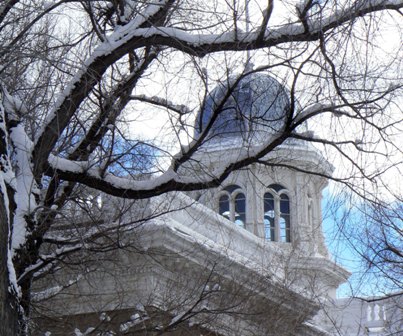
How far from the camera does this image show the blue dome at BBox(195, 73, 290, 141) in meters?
10.6

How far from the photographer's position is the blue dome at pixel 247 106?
34.8ft

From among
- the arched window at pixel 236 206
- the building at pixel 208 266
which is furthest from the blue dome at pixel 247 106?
the arched window at pixel 236 206

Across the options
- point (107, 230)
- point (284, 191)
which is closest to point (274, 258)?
point (107, 230)

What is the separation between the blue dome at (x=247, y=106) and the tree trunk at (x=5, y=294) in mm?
3826

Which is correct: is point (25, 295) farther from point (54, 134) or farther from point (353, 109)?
point (353, 109)

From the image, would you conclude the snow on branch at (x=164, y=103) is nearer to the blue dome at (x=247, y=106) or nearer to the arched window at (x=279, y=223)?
the blue dome at (x=247, y=106)

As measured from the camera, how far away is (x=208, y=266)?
21.8m

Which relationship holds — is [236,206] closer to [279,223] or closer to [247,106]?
[279,223]

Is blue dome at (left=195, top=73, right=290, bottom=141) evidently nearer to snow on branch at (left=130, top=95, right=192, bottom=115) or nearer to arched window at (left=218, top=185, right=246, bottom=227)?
snow on branch at (left=130, top=95, right=192, bottom=115)

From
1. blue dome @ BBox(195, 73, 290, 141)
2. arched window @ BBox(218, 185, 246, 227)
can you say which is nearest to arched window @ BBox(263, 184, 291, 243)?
arched window @ BBox(218, 185, 246, 227)

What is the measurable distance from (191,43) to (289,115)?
131 centimetres

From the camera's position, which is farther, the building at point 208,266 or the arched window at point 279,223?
the arched window at point 279,223

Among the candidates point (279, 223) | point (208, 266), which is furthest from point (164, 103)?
point (279, 223)

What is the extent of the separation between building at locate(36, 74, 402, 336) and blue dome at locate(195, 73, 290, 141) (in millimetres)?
19
